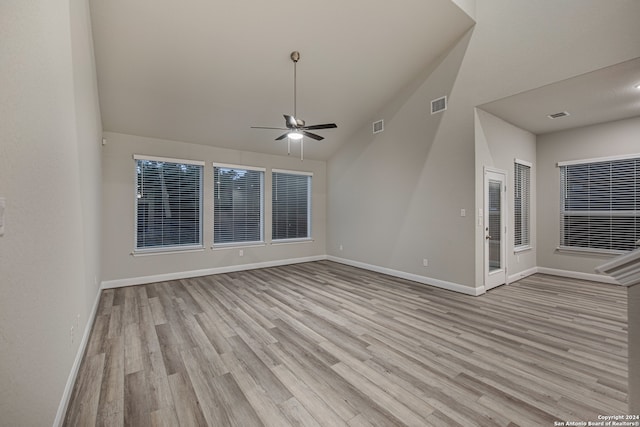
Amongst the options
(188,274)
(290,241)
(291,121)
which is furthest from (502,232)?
(188,274)

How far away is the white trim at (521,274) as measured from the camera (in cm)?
512

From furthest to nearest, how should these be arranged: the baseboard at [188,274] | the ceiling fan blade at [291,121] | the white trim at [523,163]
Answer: the white trim at [523,163] → the baseboard at [188,274] → the ceiling fan blade at [291,121]

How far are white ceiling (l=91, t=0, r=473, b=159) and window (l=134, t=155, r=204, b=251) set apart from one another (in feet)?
1.96

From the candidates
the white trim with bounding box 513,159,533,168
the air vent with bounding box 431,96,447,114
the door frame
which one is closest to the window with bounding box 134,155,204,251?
the air vent with bounding box 431,96,447,114

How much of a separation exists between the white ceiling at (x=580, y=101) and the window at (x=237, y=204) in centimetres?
489

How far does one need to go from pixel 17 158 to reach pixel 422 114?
17.4 feet

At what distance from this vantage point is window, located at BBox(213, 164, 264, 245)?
596 centimetres

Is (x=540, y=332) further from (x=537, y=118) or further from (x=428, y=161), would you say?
(x=537, y=118)

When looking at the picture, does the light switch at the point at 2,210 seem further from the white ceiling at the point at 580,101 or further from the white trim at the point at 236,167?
the white ceiling at the point at 580,101

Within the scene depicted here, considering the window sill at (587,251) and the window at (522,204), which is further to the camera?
the window at (522,204)

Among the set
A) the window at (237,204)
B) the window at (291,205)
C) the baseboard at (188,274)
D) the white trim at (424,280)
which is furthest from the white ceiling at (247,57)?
the white trim at (424,280)

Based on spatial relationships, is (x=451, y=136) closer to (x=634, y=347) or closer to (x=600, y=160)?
(x=600, y=160)

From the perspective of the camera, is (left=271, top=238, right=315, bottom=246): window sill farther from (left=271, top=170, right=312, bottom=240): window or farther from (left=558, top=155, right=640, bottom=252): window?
(left=558, top=155, right=640, bottom=252): window

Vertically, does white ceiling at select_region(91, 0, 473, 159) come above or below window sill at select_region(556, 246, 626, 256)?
above
